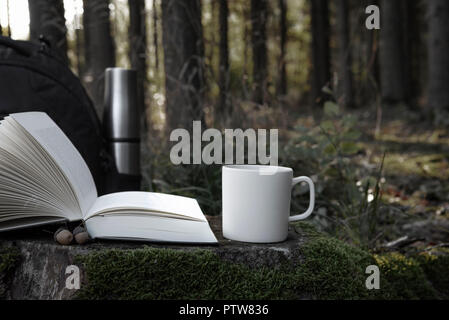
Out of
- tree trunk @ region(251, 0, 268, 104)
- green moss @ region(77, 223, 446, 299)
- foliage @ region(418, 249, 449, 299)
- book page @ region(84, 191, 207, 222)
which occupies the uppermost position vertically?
tree trunk @ region(251, 0, 268, 104)

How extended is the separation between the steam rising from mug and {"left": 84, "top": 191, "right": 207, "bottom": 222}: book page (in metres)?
0.54

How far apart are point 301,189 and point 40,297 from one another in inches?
56.7

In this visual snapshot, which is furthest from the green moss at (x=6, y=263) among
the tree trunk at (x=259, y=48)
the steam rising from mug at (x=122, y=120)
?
the tree trunk at (x=259, y=48)

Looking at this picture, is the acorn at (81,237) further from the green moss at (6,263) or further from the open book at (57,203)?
the green moss at (6,263)

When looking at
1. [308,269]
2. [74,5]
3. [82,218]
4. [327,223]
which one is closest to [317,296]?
[308,269]

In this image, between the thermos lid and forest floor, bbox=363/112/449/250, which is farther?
forest floor, bbox=363/112/449/250

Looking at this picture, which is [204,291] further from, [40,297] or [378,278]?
[378,278]

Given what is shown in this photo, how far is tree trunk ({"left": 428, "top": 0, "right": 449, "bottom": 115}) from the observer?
5457 mm

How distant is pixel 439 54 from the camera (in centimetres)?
564

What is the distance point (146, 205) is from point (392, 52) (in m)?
7.90

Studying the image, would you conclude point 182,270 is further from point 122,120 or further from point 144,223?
point 122,120

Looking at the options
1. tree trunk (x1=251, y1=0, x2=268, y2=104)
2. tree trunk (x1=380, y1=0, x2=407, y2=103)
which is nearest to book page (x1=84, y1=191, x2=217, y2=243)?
tree trunk (x1=251, y1=0, x2=268, y2=104)

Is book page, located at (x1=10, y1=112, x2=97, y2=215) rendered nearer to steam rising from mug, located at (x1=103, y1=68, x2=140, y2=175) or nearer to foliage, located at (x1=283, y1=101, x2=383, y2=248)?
steam rising from mug, located at (x1=103, y1=68, x2=140, y2=175)

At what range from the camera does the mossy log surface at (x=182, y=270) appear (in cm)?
98
